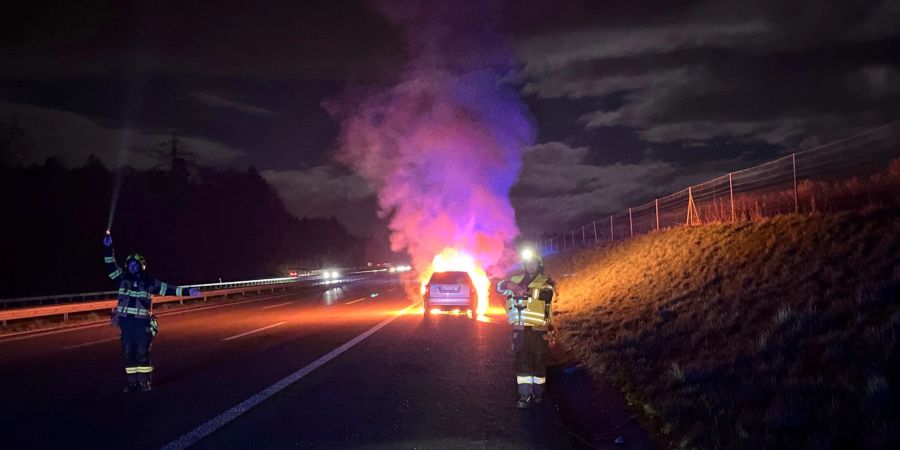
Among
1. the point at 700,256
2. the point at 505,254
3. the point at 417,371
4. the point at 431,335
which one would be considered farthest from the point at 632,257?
the point at 505,254

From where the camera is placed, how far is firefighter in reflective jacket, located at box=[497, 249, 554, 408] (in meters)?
7.91

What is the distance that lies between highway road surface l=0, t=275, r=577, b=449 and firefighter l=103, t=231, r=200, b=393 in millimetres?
331

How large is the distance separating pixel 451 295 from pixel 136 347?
1171 centimetres

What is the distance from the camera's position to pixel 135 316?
902cm

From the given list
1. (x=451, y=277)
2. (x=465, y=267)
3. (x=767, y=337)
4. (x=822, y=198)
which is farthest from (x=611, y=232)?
(x=767, y=337)

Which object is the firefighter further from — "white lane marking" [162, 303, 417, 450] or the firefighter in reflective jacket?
the firefighter in reflective jacket

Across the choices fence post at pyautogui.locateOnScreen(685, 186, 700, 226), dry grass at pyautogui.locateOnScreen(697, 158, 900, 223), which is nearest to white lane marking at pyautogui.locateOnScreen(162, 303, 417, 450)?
dry grass at pyautogui.locateOnScreen(697, 158, 900, 223)

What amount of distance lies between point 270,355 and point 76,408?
4.55 metres

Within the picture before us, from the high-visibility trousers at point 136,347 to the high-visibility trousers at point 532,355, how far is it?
496cm

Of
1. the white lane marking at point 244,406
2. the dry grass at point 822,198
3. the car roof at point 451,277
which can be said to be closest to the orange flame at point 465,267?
the car roof at point 451,277

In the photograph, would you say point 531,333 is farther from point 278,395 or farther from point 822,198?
point 822,198

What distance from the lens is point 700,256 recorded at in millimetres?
17016

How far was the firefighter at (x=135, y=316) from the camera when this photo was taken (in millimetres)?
A: 8820

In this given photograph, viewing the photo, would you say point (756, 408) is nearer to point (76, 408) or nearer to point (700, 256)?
point (76, 408)
